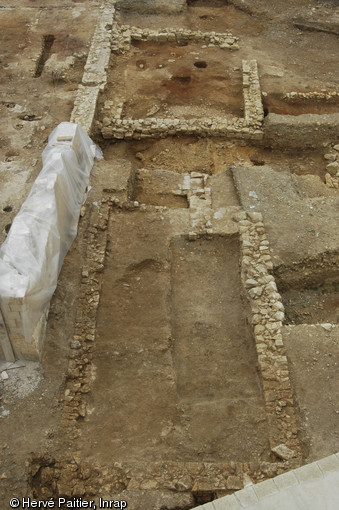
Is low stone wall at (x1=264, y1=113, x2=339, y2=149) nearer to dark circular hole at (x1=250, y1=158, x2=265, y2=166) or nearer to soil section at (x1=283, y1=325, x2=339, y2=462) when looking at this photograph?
dark circular hole at (x1=250, y1=158, x2=265, y2=166)

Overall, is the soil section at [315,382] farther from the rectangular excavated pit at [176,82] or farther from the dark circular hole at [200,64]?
the dark circular hole at [200,64]

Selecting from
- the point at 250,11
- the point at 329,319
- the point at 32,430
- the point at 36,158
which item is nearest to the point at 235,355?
the point at 329,319

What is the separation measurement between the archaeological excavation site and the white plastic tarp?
0.10 ft

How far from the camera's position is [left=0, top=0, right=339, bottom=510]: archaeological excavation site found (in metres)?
4.87

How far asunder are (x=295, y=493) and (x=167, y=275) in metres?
4.04

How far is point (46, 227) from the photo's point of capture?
19.9 feet

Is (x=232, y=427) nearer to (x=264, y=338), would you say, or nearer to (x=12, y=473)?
(x=264, y=338)

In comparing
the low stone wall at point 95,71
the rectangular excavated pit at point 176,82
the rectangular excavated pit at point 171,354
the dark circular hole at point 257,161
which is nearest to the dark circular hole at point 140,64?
the rectangular excavated pit at point 176,82

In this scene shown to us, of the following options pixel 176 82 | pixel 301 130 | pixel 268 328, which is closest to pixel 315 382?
pixel 268 328

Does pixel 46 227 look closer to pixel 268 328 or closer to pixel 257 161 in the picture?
pixel 268 328

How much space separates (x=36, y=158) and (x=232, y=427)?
569 cm

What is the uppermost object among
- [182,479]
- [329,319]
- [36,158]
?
[36,158]

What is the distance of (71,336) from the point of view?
235 inches

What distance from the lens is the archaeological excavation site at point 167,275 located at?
4871 millimetres
